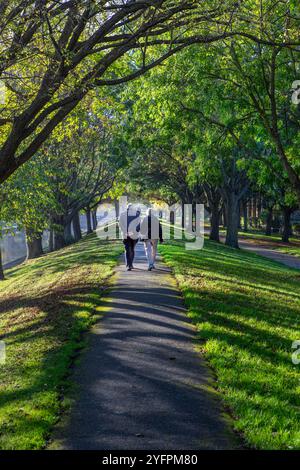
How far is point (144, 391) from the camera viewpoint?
664 cm

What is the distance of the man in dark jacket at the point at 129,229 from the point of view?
16.5m

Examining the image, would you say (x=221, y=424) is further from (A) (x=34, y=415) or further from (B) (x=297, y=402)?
(A) (x=34, y=415)

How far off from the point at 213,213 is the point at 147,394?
3576cm

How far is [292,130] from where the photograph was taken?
17953 mm

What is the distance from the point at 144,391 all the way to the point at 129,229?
33.1ft

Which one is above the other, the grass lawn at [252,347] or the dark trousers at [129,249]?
the dark trousers at [129,249]

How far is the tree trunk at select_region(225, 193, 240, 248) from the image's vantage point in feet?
114

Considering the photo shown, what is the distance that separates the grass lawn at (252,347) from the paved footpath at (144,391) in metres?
0.25

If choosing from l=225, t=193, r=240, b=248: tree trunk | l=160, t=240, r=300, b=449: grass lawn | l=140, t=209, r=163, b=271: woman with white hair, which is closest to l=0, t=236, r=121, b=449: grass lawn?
l=140, t=209, r=163, b=271: woman with white hair

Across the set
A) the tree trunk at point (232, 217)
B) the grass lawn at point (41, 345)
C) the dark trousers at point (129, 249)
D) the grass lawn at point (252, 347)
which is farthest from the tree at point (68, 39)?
the tree trunk at point (232, 217)

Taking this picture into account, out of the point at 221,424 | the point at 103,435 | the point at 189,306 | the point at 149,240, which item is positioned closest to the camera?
the point at 103,435

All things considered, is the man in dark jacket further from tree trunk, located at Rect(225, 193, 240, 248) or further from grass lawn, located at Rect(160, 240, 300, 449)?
tree trunk, located at Rect(225, 193, 240, 248)

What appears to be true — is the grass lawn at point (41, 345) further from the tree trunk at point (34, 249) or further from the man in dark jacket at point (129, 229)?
the tree trunk at point (34, 249)

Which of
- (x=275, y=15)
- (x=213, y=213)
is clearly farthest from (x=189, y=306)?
(x=213, y=213)
